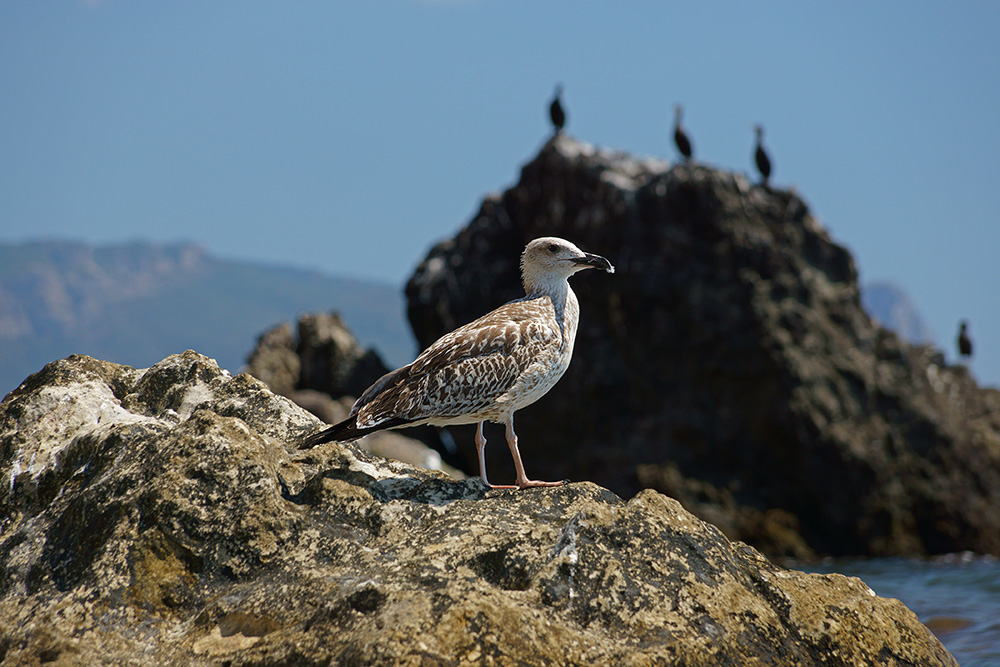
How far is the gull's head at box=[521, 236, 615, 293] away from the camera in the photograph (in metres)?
7.18

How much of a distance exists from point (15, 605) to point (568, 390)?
Result: 1712 centimetres

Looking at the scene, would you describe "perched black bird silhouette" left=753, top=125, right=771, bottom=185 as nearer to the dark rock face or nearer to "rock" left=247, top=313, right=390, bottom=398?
the dark rock face

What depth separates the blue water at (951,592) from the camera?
1024 cm

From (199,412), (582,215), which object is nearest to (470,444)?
(582,215)

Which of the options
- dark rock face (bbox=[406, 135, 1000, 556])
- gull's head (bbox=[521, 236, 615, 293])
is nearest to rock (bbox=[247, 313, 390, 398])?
dark rock face (bbox=[406, 135, 1000, 556])

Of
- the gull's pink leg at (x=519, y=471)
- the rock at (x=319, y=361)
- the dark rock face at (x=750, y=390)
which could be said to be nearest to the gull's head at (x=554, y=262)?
the gull's pink leg at (x=519, y=471)

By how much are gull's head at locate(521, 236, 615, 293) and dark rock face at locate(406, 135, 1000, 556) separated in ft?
41.6

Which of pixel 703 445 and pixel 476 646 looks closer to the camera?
pixel 476 646

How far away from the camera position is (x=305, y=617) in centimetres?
447

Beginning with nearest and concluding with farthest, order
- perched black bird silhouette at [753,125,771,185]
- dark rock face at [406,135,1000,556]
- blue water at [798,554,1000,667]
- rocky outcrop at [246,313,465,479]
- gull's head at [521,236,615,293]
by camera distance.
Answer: gull's head at [521,236,615,293]
blue water at [798,554,1000,667]
dark rock face at [406,135,1000,556]
perched black bird silhouette at [753,125,771,185]
rocky outcrop at [246,313,465,479]

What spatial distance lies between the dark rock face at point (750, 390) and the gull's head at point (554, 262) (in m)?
12.7

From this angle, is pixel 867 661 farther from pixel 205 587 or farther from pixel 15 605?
pixel 15 605

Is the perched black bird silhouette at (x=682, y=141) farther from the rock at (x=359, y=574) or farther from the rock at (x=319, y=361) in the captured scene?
the rock at (x=359, y=574)

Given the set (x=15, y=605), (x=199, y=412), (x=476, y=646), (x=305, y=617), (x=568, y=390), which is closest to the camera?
(x=476, y=646)
